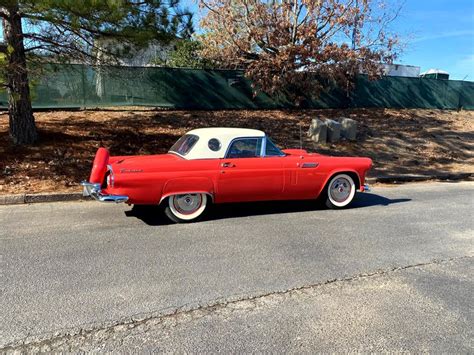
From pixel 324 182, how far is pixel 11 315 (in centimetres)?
462

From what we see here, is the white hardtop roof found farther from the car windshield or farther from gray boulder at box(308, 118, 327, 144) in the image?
gray boulder at box(308, 118, 327, 144)

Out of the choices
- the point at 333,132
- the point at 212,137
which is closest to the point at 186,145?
the point at 212,137

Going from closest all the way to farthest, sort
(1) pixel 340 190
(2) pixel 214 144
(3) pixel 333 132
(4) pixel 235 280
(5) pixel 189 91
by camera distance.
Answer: (4) pixel 235 280, (2) pixel 214 144, (1) pixel 340 190, (3) pixel 333 132, (5) pixel 189 91

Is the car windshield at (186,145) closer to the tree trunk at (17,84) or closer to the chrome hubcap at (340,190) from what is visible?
the chrome hubcap at (340,190)

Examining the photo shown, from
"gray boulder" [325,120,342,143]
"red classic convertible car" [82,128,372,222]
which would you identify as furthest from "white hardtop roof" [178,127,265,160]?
"gray boulder" [325,120,342,143]

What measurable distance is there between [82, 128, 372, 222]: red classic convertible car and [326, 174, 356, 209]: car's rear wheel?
13 centimetres

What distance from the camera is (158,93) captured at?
49.8 ft

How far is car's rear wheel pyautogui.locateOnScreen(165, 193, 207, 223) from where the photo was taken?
559cm

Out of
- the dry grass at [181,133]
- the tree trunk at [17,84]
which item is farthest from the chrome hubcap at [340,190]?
the tree trunk at [17,84]

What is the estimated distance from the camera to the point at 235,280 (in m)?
3.82

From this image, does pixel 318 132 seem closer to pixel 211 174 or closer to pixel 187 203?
pixel 211 174

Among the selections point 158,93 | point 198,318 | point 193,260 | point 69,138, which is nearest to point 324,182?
point 193,260

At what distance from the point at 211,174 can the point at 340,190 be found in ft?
7.70

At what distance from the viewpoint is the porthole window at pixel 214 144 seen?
5.77 meters
